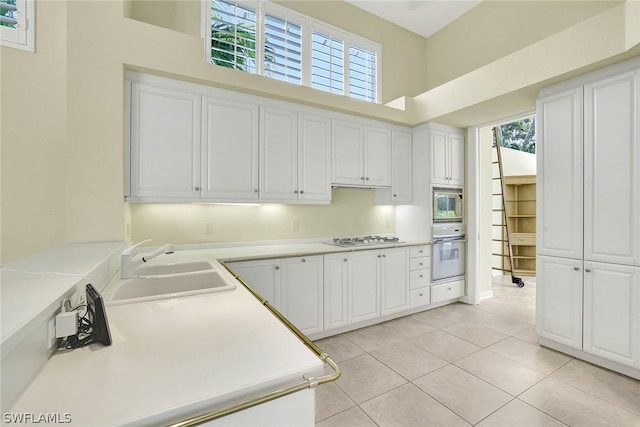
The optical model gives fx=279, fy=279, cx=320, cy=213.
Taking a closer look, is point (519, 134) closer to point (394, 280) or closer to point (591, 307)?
point (591, 307)

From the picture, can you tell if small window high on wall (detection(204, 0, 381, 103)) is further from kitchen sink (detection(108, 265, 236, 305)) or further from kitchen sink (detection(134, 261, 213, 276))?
kitchen sink (detection(108, 265, 236, 305))

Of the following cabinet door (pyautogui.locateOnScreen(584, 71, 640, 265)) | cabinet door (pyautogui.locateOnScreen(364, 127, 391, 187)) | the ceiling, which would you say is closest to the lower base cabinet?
cabinet door (pyautogui.locateOnScreen(584, 71, 640, 265))

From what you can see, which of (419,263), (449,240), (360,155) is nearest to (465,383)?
(419,263)

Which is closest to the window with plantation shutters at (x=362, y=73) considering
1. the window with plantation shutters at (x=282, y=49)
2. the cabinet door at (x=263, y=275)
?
the window with plantation shutters at (x=282, y=49)

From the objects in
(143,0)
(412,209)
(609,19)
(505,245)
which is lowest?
(505,245)

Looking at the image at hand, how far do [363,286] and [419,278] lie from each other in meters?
0.90

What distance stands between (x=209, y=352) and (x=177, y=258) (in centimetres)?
183

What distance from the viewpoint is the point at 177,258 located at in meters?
2.41

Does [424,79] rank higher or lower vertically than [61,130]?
higher

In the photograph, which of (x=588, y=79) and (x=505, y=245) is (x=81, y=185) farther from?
(x=505, y=245)

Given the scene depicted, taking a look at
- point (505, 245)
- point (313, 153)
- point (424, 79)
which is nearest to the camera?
point (313, 153)

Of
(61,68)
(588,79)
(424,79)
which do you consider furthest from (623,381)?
(61,68)

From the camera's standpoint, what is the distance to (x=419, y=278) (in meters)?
3.57

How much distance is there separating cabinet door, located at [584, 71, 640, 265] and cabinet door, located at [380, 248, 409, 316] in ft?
5.46
